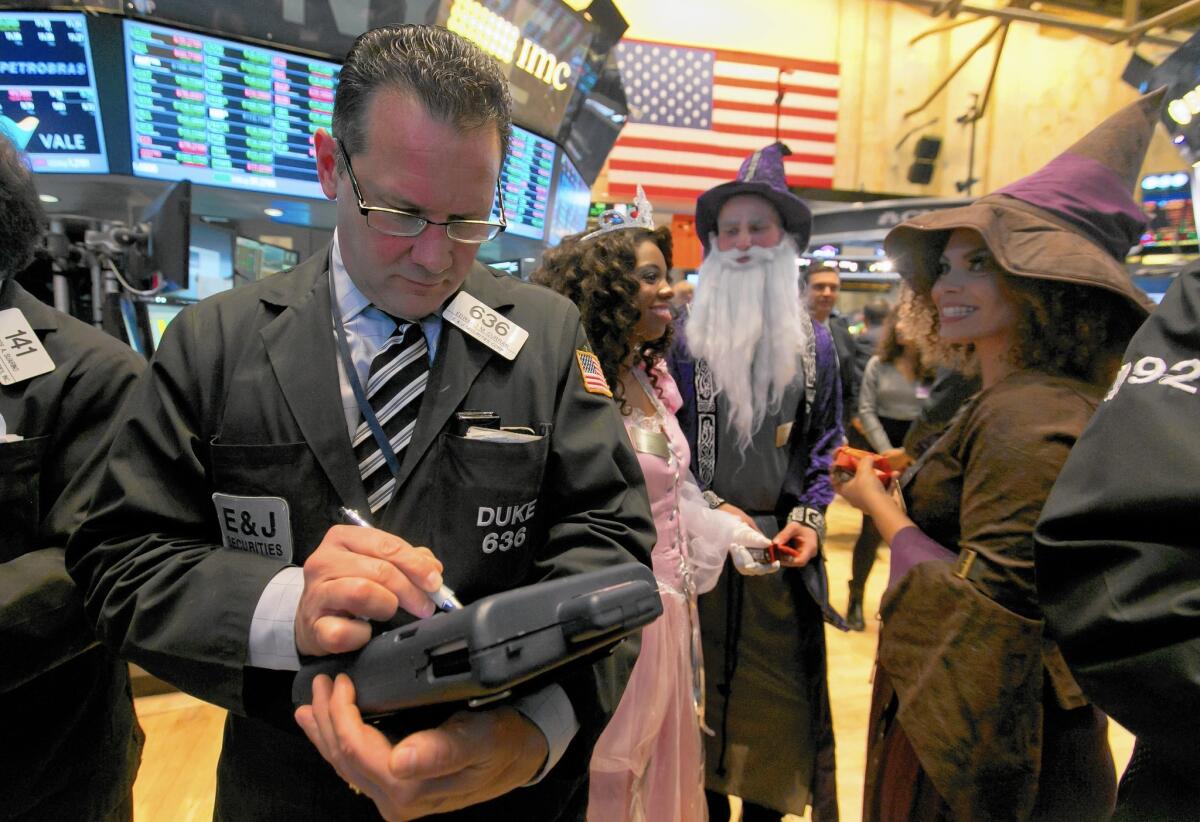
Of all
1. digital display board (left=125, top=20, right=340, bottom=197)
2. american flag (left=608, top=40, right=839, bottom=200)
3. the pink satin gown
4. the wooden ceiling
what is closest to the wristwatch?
the pink satin gown

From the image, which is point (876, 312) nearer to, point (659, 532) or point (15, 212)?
point (659, 532)

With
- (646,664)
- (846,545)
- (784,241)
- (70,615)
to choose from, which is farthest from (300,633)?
(846,545)

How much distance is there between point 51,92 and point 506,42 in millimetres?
2342

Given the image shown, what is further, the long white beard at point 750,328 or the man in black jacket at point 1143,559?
the long white beard at point 750,328

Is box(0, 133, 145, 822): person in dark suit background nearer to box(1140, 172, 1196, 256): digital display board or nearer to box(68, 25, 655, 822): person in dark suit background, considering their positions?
box(68, 25, 655, 822): person in dark suit background

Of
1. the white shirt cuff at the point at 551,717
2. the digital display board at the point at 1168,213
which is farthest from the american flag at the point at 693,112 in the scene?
the white shirt cuff at the point at 551,717

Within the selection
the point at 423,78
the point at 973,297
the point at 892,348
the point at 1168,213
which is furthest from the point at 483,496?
the point at 1168,213

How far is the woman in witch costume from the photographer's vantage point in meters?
1.24

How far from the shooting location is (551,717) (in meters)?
0.80

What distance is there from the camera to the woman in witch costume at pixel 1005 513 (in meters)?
1.24

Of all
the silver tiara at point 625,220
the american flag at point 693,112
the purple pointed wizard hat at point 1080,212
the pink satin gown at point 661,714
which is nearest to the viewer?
the purple pointed wizard hat at point 1080,212

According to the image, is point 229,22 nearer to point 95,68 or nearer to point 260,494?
point 95,68

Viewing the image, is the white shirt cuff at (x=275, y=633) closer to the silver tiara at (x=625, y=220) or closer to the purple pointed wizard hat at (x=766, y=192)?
the silver tiara at (x=625, y=220)

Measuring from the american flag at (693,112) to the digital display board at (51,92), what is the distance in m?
6.14
